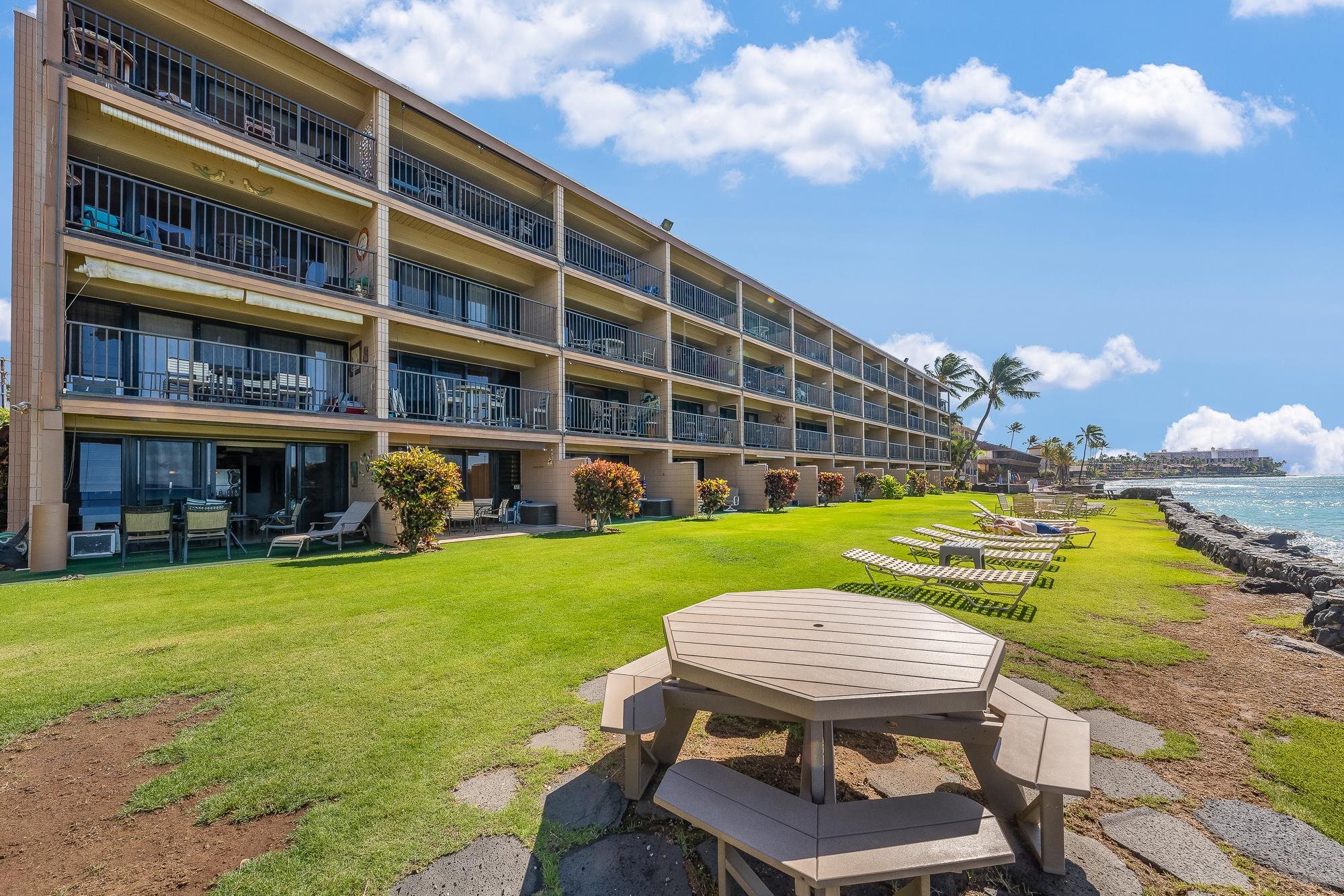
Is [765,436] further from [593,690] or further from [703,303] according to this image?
[593,690]

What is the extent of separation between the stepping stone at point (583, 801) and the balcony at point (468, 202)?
14.7m

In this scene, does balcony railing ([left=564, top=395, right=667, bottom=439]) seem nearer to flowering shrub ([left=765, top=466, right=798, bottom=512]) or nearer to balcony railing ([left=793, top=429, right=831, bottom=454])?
flowering shrub ([left=765, top=466, right=798, bottom=512])

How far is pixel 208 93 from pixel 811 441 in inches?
1050

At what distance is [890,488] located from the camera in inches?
1227

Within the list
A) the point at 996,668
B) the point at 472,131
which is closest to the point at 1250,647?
the point at 996,668

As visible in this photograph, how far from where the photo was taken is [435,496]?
10766 mm

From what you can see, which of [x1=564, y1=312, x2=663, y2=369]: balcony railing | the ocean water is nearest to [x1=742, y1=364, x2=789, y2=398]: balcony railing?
[x1=564, y1=312, x2=663, y2=369]: balcony railing

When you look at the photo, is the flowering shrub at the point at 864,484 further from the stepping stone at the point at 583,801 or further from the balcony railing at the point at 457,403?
the stepping stone at the point at 583,801

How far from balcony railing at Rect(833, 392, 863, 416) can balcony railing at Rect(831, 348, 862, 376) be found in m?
1.56

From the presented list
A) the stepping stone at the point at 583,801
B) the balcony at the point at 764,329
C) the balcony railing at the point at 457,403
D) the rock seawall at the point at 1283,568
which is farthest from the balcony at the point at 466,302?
the rock seawall at the point at 1283,568

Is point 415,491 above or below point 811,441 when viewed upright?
below

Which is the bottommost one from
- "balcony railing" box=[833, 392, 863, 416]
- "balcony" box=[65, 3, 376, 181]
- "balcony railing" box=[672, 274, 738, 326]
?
"balcony railing" box=[833, 392, 863, 416]

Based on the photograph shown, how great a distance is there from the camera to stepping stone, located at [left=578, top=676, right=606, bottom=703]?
3.82 metres

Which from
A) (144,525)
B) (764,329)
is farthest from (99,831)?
(764,329)
